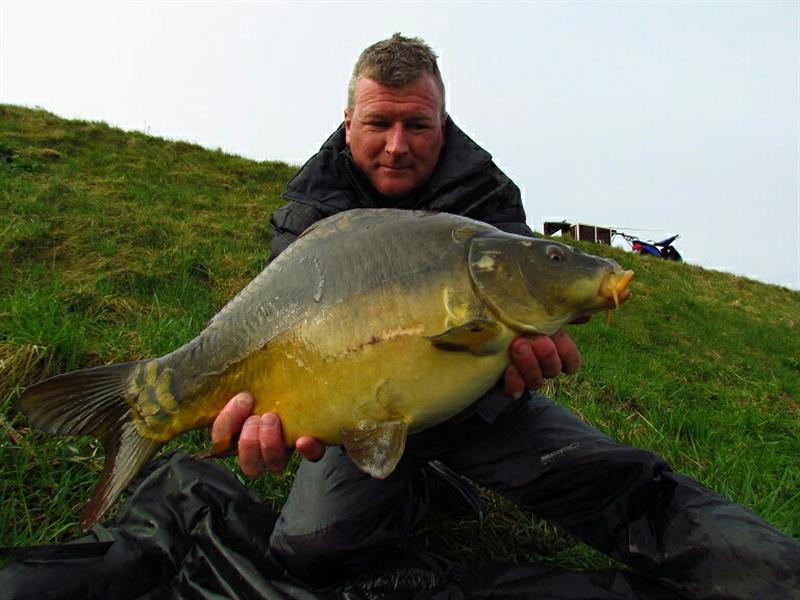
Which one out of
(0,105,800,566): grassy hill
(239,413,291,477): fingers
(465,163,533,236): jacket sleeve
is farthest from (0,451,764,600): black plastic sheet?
(465,163,533,236): jacket sleeve

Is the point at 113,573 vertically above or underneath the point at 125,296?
underneath

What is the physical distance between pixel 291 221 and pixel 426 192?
51 centimetres

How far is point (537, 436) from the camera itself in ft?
6.68

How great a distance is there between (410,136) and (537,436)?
1143 millimetres

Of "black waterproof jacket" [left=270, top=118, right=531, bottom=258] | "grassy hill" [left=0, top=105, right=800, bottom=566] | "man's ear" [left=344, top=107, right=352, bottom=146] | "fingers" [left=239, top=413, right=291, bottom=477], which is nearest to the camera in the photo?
"fingers" [left=239, top=413, right=291, bottom=477]

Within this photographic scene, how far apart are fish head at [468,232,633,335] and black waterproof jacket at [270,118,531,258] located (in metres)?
0.77

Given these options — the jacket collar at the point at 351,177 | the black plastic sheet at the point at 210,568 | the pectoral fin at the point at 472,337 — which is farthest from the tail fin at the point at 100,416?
the jacket collar at the point at 351,177

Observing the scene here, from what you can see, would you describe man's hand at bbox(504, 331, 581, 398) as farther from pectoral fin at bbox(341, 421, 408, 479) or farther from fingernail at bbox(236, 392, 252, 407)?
fingernail at bbox(236, 392, 252, 407)

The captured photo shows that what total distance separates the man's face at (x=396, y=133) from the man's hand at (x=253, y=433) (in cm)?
105

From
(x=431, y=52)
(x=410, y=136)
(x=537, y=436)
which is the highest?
(x=431, y=52)

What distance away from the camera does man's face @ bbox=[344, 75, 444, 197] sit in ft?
7.11

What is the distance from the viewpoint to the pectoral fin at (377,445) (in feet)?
4.52

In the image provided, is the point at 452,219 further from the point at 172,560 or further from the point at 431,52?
the point at 172,560

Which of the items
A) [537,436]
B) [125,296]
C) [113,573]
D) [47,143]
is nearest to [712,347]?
[537,436]
